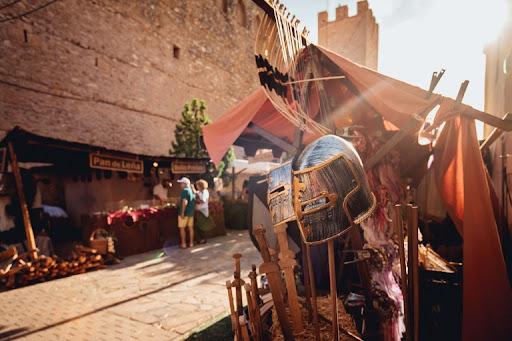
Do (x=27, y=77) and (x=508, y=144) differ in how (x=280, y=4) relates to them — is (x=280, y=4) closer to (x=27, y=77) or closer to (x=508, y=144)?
(x=508, y=144)

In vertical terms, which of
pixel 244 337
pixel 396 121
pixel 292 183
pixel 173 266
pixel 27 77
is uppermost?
pixel 27 77

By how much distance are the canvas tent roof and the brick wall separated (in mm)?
11218

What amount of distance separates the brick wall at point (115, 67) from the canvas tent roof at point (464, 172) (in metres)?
11.2

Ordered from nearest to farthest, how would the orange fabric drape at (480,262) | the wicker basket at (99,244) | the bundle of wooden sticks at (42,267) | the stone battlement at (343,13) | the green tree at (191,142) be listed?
the orange fabric drape at (480,262), the bundle of wooden sticks at (42,267), the wicker basket at (99,244), the green tree at (191,142), the stone battlement at (343,13)

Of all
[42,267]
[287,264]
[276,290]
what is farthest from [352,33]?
[276,290]

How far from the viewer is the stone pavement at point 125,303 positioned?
3.54m

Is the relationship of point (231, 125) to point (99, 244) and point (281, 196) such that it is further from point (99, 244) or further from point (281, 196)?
point (99, 244)

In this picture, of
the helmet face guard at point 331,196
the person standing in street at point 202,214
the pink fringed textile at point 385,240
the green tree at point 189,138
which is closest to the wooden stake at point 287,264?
the helmet face guard at point 331,196

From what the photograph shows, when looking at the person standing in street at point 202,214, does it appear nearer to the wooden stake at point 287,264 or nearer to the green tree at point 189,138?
the green tree at point 189,138

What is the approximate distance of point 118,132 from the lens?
46.1 feet

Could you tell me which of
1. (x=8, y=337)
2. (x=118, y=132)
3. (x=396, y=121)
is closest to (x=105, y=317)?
(x=8, y=337)

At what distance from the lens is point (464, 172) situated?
8.00 feet

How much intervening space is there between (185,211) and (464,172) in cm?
677

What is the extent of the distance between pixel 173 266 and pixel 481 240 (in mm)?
5557
